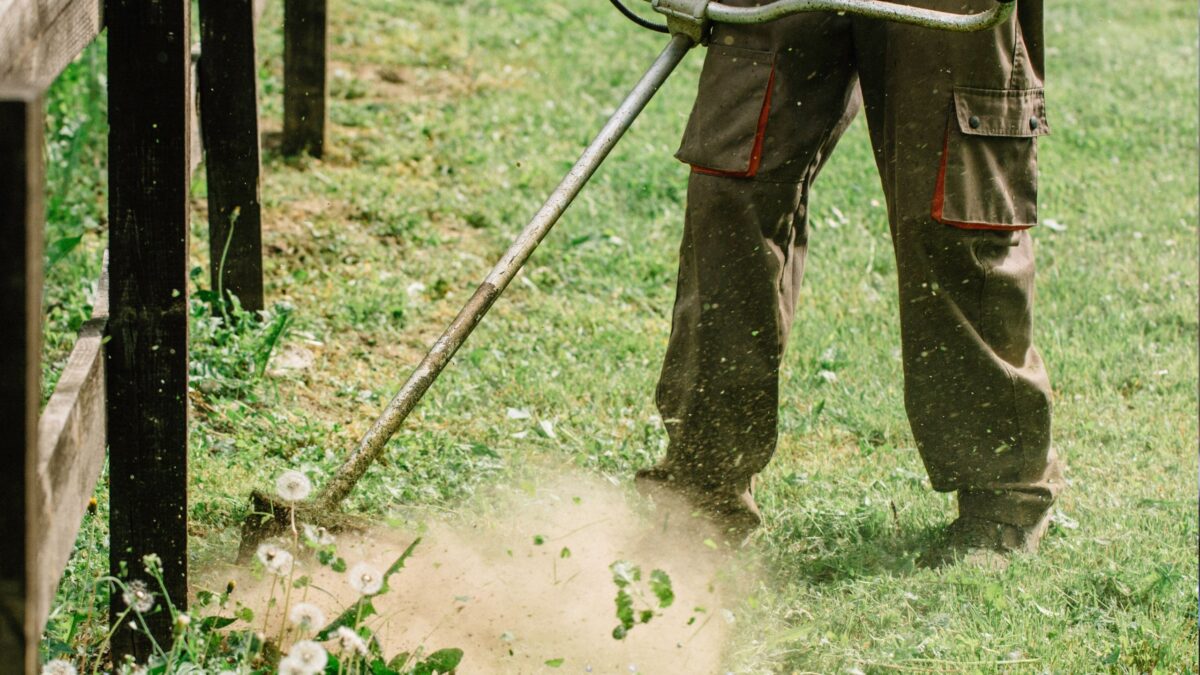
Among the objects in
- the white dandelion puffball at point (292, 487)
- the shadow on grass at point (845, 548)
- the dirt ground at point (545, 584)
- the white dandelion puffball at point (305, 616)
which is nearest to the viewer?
the white dandelion puffball at point (305, 616)

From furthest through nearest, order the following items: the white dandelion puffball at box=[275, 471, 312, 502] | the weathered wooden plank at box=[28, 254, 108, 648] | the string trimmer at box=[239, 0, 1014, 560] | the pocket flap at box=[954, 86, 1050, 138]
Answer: the pocket flap at box=[954, 86, 1050, 138] → the string trimmer at box=[239, 0, 1014, 560] → the white dandelion puffball at box=[275, 471, 312, 502] → the weathered wooden plank at box=[28, 254, 108, 648]

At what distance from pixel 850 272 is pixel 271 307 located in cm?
206

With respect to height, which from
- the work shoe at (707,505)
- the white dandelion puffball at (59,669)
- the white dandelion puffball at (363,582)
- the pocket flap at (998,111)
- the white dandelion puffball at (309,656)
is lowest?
the work shoe at (707,505)

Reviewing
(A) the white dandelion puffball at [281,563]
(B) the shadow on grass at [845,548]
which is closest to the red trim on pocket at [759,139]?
(B) the shadow on grass at [845,548]

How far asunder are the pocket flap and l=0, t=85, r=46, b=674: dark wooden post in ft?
6.34

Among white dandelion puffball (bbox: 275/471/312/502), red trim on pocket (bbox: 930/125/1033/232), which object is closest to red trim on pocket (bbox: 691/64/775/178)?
red trim on pocket (bbox: 930/125/1033/232)

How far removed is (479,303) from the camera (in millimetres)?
2502

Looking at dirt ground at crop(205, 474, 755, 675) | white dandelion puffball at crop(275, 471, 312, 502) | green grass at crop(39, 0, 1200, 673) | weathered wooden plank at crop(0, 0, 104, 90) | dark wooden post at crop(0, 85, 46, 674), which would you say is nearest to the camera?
dark wooden post at crop(0, 85, 46, 674)

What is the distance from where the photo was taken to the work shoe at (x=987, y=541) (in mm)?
3006

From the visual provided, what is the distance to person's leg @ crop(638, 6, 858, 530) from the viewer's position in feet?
9.15

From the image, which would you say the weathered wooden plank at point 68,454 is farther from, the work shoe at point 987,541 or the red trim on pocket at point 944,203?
the work shoe at point 987,541

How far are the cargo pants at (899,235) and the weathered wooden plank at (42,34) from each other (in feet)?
4.36

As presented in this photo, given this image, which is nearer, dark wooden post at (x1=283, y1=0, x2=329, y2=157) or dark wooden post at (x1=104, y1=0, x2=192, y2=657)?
dark wooden post at (x1=104, y1=0, x2=192, y2=657)

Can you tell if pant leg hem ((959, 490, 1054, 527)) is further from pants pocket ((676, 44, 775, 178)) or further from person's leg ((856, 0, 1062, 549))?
pants pocket ((676, 44, 775, 178))
